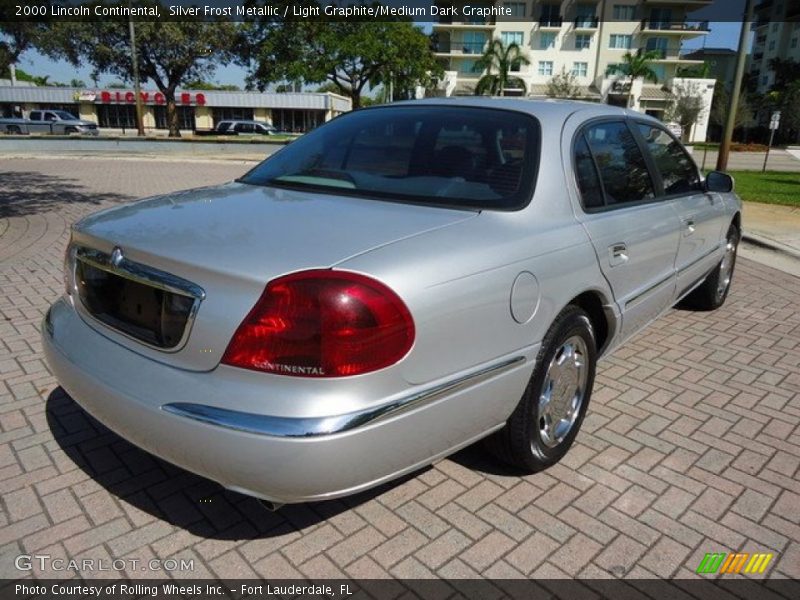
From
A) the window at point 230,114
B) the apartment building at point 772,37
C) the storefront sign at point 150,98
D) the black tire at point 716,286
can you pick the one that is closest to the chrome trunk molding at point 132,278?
the black tire at point 716,286

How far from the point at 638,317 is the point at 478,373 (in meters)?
1.72

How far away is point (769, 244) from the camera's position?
340 inches

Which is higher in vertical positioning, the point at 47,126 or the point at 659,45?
the point at 659,45

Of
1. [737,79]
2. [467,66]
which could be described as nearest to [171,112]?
[467,66]

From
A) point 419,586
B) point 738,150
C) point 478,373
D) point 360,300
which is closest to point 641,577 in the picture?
point 419,586

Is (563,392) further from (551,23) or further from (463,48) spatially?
(551,23)

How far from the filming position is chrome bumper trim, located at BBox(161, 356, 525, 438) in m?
1.90

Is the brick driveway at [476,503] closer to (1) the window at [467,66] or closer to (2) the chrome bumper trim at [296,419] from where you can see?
(2) the chrome bumper trim at [296,419]

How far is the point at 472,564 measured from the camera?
2354mm

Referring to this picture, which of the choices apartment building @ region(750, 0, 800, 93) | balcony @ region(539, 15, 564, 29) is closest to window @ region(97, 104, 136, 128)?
balcony @ region(539, 15, 564, 29)

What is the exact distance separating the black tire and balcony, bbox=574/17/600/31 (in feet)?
217

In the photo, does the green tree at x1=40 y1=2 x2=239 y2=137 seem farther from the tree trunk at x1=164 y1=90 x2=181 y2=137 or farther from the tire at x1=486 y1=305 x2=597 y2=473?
the tire at x1=486 y1=305 x2=597 y2=473

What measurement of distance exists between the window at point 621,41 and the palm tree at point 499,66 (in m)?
9.85

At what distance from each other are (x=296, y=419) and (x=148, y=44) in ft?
134
